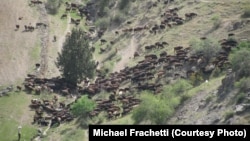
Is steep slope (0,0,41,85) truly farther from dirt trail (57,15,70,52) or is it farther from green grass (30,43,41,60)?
dirt trail (57,15,70,52)

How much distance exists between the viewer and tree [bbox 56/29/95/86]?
68.1 meters

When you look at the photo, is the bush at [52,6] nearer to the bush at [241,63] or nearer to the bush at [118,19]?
the bush at [118,19]

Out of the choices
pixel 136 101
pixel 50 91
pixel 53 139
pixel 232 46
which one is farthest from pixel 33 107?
pixel 232 46

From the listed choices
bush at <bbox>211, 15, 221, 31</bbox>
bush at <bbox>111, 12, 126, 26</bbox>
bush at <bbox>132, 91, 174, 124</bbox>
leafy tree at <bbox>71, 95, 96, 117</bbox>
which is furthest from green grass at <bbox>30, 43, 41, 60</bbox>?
bush at <bbox>132, 91, 174, 124</bbox>

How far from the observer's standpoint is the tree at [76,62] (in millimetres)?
68062

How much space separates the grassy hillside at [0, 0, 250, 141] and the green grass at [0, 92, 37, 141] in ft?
0.38

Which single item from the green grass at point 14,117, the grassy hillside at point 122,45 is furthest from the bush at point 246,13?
the green grass at point 14,117

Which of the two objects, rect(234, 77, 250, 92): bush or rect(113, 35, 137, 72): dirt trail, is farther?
rect(113, 35, 137, 72): dirt trail

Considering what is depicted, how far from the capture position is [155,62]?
62062 mm

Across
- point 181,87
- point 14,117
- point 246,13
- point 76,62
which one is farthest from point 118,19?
A: point 181,87

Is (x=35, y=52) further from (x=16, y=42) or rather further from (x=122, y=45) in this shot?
(x=122, y=45)

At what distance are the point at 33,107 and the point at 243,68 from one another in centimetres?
3061

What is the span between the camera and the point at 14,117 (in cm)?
5888

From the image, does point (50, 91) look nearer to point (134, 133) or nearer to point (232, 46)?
point (232, 46)
